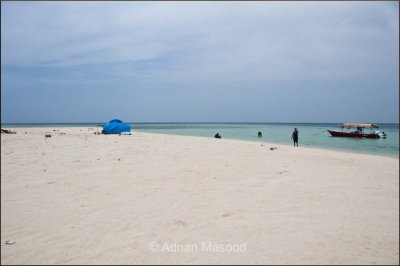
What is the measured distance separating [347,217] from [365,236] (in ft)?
3.15

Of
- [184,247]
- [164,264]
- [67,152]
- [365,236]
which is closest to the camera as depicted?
[164,264]

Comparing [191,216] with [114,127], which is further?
[114,127]

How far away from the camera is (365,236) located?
586 cm

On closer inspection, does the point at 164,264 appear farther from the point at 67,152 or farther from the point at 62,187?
the point at 67,152

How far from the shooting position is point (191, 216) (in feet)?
21.8

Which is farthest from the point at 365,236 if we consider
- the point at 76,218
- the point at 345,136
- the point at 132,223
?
the point at 345,136

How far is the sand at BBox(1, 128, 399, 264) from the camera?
5.09 metres

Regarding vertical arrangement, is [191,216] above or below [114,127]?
below

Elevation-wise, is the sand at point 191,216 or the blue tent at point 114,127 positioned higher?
the blue tent at point 114,127

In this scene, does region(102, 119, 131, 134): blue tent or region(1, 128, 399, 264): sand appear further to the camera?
region(102, 119, 131, 134): blue tent

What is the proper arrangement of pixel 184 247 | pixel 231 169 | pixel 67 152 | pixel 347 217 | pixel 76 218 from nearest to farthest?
pixel 184 247
pixel 76 218
pixel 347 217
pixel 231 169
pixel 67 152

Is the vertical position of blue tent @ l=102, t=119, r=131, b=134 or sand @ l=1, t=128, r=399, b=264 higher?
blue tent @ l=102, t=119, r=131, b=134

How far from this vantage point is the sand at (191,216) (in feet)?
16.7

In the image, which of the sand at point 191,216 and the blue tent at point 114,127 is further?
the blue tent at point 114,127
